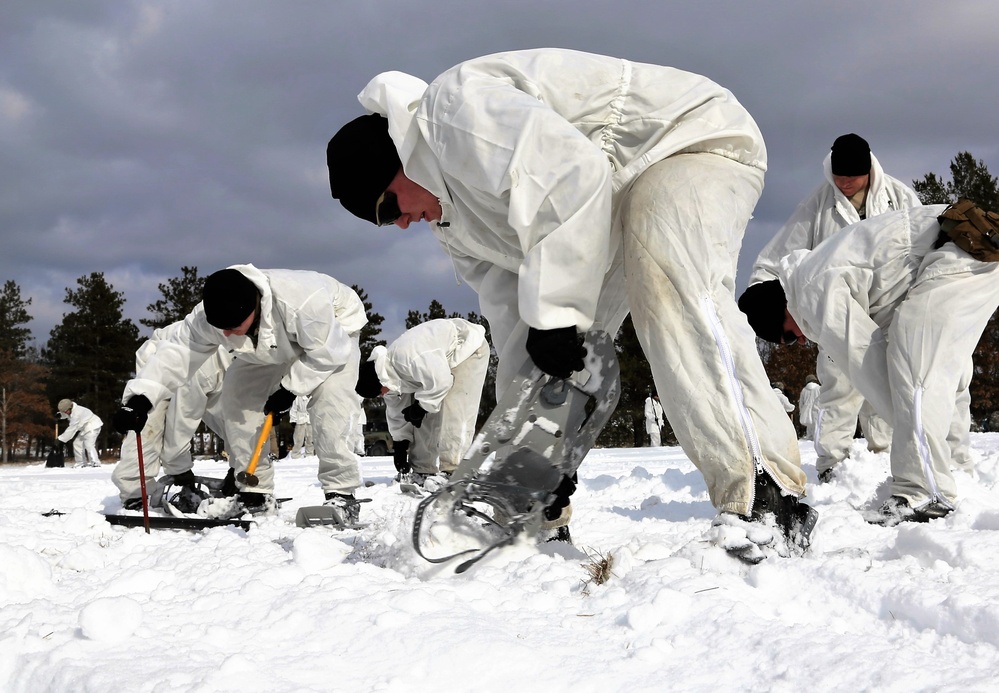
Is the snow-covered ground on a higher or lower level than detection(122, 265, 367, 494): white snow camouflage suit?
lower

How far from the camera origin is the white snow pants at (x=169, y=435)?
20.5 ft

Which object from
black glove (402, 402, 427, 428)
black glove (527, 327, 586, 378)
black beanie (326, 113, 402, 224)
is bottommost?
black glove (402, 402, 427, 428)

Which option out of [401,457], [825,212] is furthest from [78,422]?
[825,212]

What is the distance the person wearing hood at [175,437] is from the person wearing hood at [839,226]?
14.2ft

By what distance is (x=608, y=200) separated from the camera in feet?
7.06

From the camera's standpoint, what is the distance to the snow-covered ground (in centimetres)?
131

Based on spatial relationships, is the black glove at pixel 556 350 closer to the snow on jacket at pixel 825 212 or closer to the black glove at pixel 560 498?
the black glove at pixel 560 498

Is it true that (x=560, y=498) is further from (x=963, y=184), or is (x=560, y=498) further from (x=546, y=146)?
(x=963, y=184)

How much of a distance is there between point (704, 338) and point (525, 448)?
60 cm

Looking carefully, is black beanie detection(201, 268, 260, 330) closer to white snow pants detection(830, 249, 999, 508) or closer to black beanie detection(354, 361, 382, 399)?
white snow pants detection(830, 249, 999, 508)

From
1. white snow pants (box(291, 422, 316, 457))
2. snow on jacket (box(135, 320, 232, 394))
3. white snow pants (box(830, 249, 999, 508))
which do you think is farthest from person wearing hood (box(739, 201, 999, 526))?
Answer: white snow pants (box(291, 422, 316, 457))

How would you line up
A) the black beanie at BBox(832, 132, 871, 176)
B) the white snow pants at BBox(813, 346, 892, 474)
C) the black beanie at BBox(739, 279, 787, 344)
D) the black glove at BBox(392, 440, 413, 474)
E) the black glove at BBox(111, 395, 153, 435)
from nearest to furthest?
the black beanie at BBox(739, 279, 787, 344) → the black beanie at BBox(832, 132, 871, 176) → the black glove at BBox(111, 395, 153, 435) → the white snow pants at BBox(813, 346, 892, 474) → the black glove at BBox(392, 440, 413, 474)

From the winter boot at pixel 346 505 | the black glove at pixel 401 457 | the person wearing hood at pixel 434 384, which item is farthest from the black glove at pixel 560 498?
the black glove at pixel 401 457

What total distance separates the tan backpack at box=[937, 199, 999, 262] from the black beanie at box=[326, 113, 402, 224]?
101 inches
